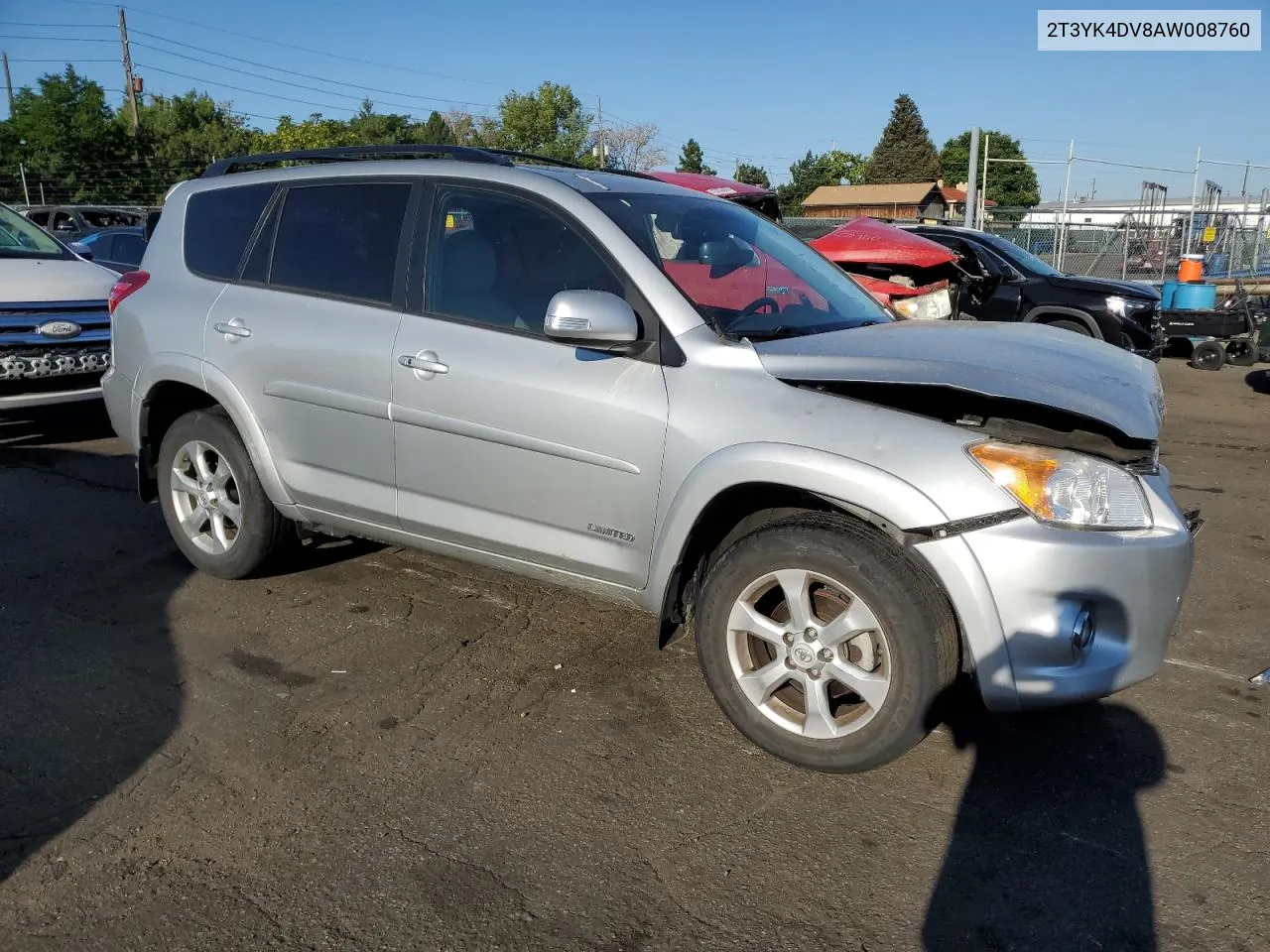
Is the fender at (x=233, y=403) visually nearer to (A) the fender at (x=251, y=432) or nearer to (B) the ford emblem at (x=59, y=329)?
(A) the fender at (x=251, y=432)

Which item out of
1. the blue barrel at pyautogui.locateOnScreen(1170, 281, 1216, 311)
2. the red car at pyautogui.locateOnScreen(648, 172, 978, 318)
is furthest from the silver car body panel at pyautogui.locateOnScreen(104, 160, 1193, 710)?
the blue barrel at pyautogui.locateOnScreen(1170, 281, 1216, 311)

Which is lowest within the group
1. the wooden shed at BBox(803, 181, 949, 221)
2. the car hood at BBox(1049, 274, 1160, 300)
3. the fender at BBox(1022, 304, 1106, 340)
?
the fender at BBox(1022, 304, 1106, 340)

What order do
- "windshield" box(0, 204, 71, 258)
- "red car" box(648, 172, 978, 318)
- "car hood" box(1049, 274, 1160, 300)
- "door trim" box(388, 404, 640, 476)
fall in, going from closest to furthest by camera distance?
"door trim" box(388, 404, 640, 476)
"windshield" box(0, 204, 71, 258)
"red car" box(648, 172, 978, 318)
"car hood" box(1049, 274, 1160, 300)

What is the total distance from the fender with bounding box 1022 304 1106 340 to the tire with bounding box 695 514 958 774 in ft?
31.6

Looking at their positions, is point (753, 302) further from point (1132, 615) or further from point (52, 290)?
point (52, 290)

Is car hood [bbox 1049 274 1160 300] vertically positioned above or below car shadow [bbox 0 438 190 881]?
above

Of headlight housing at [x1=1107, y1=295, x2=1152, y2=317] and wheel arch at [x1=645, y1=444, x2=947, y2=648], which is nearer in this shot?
wheel arch at [x1=645, y1=444, x2=947, y2=648]

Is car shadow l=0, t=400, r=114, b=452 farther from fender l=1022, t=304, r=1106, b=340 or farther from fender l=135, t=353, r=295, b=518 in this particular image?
fender l=1022, t=304, r=1106, b=340

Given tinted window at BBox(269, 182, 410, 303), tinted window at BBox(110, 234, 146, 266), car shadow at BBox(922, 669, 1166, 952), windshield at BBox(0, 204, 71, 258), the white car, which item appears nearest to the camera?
car shadow at BBox(922, 669, 1166, 952)

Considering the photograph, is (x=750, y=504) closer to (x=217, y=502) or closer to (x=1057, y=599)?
(x=1057, y=599)

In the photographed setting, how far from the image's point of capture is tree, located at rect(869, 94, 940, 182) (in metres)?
83.0

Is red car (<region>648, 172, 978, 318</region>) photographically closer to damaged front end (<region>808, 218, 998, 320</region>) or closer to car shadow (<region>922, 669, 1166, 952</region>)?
damaged front end (<region>808, 218, 998, 320</region>)

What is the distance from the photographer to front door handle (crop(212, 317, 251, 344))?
14.9 feet

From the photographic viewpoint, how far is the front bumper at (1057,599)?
290cm
